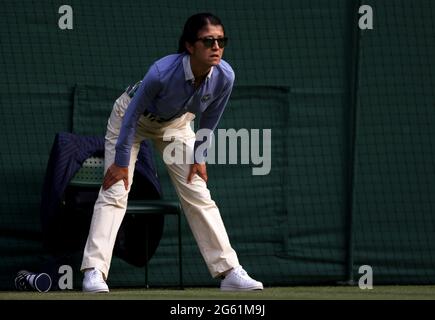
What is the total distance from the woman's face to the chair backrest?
1591 millimetres

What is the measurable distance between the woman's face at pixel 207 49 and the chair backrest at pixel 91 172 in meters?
1.59

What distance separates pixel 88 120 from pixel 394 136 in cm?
218

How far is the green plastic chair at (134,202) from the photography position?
24.4 feet

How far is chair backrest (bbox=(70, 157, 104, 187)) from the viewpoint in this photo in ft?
25.6

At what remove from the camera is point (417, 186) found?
847cm

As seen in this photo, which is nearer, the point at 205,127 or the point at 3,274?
the point at 205,127

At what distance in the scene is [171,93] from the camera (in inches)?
261

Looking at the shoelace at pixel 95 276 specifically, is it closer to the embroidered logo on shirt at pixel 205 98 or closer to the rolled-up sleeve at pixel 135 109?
the rolled-up sleeve at pixel 135 109

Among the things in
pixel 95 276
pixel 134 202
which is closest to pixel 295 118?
pixel 134 202

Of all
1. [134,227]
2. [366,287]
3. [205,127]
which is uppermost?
[205,127]

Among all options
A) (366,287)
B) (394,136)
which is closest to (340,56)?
(394,136)

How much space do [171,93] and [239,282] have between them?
1191 mm

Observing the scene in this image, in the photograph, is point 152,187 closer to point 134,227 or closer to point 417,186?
point 134,227

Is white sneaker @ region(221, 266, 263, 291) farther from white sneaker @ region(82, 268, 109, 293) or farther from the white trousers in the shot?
white sneaker @ region(82, 268, 109, 293)
